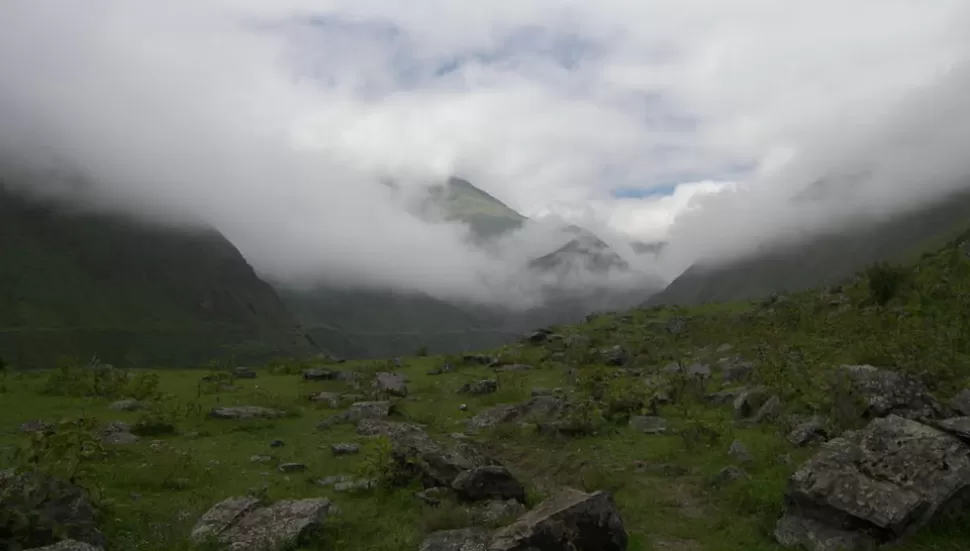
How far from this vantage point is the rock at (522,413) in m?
23.5

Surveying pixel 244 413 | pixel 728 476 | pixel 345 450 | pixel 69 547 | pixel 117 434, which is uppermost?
pixel 69 547

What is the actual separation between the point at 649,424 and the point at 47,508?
16626 millimetres

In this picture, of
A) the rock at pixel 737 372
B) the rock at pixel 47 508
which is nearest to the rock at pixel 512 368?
the rock at pixel 737 372

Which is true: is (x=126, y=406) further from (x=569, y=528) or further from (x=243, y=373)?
(x=569, y=528)

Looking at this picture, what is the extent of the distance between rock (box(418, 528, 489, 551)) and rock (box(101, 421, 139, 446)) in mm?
12851

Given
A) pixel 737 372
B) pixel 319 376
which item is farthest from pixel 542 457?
pixel 319 376

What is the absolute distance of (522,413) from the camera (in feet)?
79.5

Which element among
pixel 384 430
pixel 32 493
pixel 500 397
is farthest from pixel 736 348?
pixel 32 493

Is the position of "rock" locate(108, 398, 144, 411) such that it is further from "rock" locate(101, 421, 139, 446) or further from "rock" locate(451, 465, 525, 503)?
"rock" locate(451, 465, 525, 503)

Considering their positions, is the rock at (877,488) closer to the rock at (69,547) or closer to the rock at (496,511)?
the rock at (496,511)

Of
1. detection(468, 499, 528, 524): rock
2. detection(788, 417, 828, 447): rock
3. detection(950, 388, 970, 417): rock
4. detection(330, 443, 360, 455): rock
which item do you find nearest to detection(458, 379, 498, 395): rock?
detection(330, 443, 360, 455): rock

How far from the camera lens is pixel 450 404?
94.5ft

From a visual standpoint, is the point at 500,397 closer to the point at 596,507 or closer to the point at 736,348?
the point at 736,348

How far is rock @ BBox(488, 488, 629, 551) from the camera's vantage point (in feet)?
35.6
